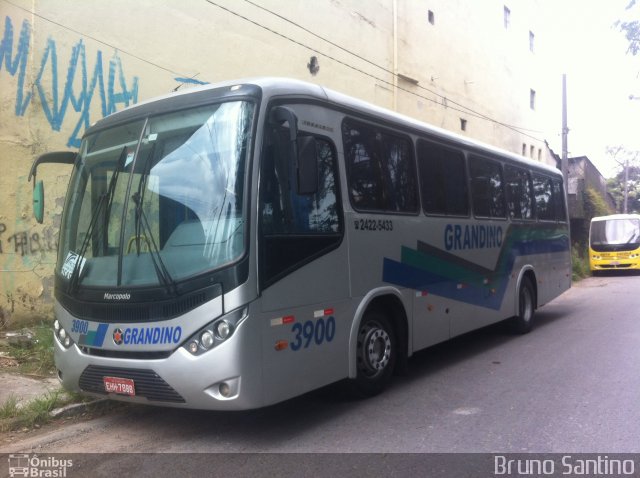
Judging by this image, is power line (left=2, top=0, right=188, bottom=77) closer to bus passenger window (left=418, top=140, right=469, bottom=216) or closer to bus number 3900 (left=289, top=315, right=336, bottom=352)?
bus passenger window (left=418, top=140, right=469, bottom=216)

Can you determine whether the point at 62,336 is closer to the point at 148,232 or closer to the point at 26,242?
the point at 148,232

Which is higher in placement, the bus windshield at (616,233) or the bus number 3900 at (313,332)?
the bus windshield at (616,233)

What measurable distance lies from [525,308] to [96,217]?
760 centimetres

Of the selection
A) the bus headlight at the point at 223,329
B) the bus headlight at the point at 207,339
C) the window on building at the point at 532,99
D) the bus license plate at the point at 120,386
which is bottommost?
the bus license plate at the point at 120,386

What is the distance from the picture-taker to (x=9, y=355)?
7551 millimetres

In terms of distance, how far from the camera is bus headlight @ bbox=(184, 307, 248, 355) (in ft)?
14.7

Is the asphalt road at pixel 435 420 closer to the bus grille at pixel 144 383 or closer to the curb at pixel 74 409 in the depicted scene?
the curb at pixel 74 409

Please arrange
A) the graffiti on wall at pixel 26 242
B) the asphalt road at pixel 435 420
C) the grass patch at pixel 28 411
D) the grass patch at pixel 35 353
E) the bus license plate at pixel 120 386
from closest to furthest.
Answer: the bus license plate at pixel 120 386 < the asphalt road at pixel 435 420 < the grass patch at pixel 28 411 < the grass patch at pixel 35 353 < the graffiti on wall at pixel 26 242

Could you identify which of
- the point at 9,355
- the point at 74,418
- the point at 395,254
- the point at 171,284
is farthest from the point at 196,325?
the point at 9,355

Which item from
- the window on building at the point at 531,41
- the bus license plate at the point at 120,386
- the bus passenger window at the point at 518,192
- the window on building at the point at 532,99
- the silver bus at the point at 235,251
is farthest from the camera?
the window on building at the point at 531,41

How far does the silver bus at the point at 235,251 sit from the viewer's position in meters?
4.57

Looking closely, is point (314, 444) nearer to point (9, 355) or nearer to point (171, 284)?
point (171, 284)

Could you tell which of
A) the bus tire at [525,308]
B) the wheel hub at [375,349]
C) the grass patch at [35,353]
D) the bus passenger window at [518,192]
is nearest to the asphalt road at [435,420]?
the wheel hub at [375,349]

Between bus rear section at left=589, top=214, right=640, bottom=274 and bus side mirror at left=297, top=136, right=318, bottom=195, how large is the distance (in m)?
Result: 22.4
